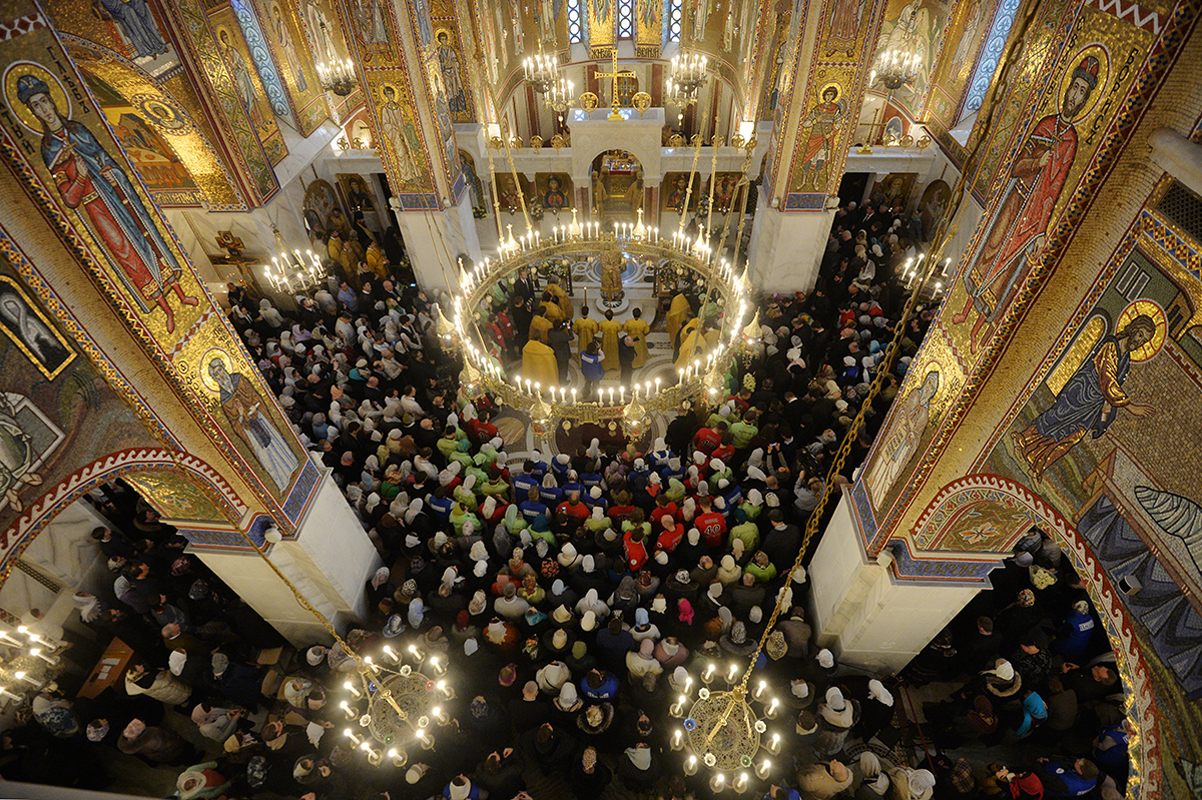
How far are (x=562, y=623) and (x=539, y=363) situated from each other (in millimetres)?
4351

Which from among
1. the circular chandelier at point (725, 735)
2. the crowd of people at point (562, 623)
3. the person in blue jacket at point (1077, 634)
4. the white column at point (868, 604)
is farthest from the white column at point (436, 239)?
the person in blue jacket at point (1077, 634)

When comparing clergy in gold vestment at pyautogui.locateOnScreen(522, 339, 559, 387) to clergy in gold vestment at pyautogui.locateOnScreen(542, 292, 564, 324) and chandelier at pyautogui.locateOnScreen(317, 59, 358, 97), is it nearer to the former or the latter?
clergy in gold vestment at pyautogui.locateOnScreen(542, 292, 564, 324)

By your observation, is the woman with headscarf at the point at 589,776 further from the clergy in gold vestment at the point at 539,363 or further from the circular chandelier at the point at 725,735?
the clergy in gold vestment at the point at 539,363

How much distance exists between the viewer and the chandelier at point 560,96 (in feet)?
50.9

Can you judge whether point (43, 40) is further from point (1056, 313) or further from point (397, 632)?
point (1056, 313)

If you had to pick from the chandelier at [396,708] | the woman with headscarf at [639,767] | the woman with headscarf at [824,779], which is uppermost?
the chandelier at [396,708]

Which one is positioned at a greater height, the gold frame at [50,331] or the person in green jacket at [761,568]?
the gold frame at [50,331]

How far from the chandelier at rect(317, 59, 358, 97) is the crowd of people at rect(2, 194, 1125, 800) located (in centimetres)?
769

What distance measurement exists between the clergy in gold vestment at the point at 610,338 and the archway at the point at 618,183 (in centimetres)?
721

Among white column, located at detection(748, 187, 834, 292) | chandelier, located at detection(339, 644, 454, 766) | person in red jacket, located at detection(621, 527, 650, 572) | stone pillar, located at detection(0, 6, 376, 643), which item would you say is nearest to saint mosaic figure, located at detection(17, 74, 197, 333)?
stone pillar, located at detection(0, 6, 376, 643)

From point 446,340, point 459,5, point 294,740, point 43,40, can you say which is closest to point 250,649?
point 294,740

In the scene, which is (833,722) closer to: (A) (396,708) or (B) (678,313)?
(A) (396,708)

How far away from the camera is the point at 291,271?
12.6 metres

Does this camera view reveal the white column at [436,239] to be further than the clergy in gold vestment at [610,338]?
Yes
